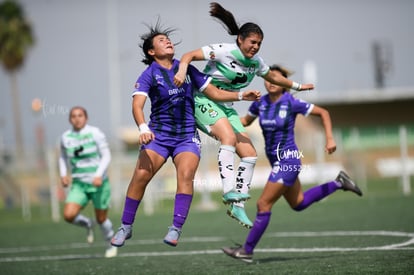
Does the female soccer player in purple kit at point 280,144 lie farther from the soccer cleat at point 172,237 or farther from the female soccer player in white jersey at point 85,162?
the female soccer player in white jersey at point 85,162

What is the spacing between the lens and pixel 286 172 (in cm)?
1139

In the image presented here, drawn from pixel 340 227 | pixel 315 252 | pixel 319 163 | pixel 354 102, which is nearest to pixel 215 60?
pixel 315 252

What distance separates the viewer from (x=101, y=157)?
13719mm

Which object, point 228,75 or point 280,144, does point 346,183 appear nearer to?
point 280,144

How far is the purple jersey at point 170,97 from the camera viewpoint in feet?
31.2

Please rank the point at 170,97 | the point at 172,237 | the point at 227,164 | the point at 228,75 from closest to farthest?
the point at 172,237 → the point at 170,97 → the point at 227,164 → the point at 228,75

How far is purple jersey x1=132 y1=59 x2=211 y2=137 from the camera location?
9516 millimetres

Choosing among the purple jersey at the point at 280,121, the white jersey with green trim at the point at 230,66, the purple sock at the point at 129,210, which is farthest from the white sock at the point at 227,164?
the purple jersey at the point at 280,121

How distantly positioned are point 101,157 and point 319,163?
51.6 feet

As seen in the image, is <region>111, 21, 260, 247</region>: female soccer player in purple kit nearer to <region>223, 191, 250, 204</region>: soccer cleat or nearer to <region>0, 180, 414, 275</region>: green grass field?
<region>223, 191, 250, 204</region>: soccer cleat

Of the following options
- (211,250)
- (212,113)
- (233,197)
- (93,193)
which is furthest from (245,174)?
(93,193)

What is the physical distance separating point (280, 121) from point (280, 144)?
0.33m

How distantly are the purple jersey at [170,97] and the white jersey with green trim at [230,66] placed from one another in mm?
194

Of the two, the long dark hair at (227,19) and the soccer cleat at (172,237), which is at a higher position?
the long dark hair at (227,19)
